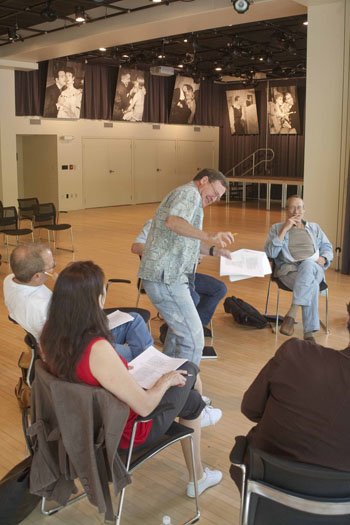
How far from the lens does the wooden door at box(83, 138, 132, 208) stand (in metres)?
17.7

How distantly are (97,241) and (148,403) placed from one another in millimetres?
8931

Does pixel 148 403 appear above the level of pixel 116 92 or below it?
below

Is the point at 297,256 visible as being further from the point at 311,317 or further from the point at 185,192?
the point at 185,192

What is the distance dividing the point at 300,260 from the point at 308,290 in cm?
37

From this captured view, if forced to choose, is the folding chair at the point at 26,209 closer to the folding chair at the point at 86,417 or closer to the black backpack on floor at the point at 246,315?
the black backpack on floor at the point at 246,315

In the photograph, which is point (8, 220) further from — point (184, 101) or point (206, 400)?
point (184, 101)

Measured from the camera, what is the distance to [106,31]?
1033cm

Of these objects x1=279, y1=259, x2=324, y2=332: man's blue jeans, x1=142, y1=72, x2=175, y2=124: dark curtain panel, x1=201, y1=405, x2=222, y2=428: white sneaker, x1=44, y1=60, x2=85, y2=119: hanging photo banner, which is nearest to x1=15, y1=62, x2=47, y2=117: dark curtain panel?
x1=44, y1=60, x2=85, y2=119: hanging photo banner

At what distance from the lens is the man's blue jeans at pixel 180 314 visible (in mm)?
3596

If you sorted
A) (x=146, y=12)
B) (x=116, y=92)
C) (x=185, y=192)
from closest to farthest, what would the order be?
(x=185, y=192) < (x=146, y=12) < (x=116, y=92)

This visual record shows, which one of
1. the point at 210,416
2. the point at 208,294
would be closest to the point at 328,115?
the point at 208,294

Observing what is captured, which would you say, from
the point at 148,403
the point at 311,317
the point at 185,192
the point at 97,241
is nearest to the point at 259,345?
the point at 311,317

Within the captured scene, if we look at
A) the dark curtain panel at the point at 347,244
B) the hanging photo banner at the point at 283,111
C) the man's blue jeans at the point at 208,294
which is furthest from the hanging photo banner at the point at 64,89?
the man's blue jeans at the point at 208,294

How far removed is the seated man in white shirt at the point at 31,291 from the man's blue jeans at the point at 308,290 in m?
2.12
